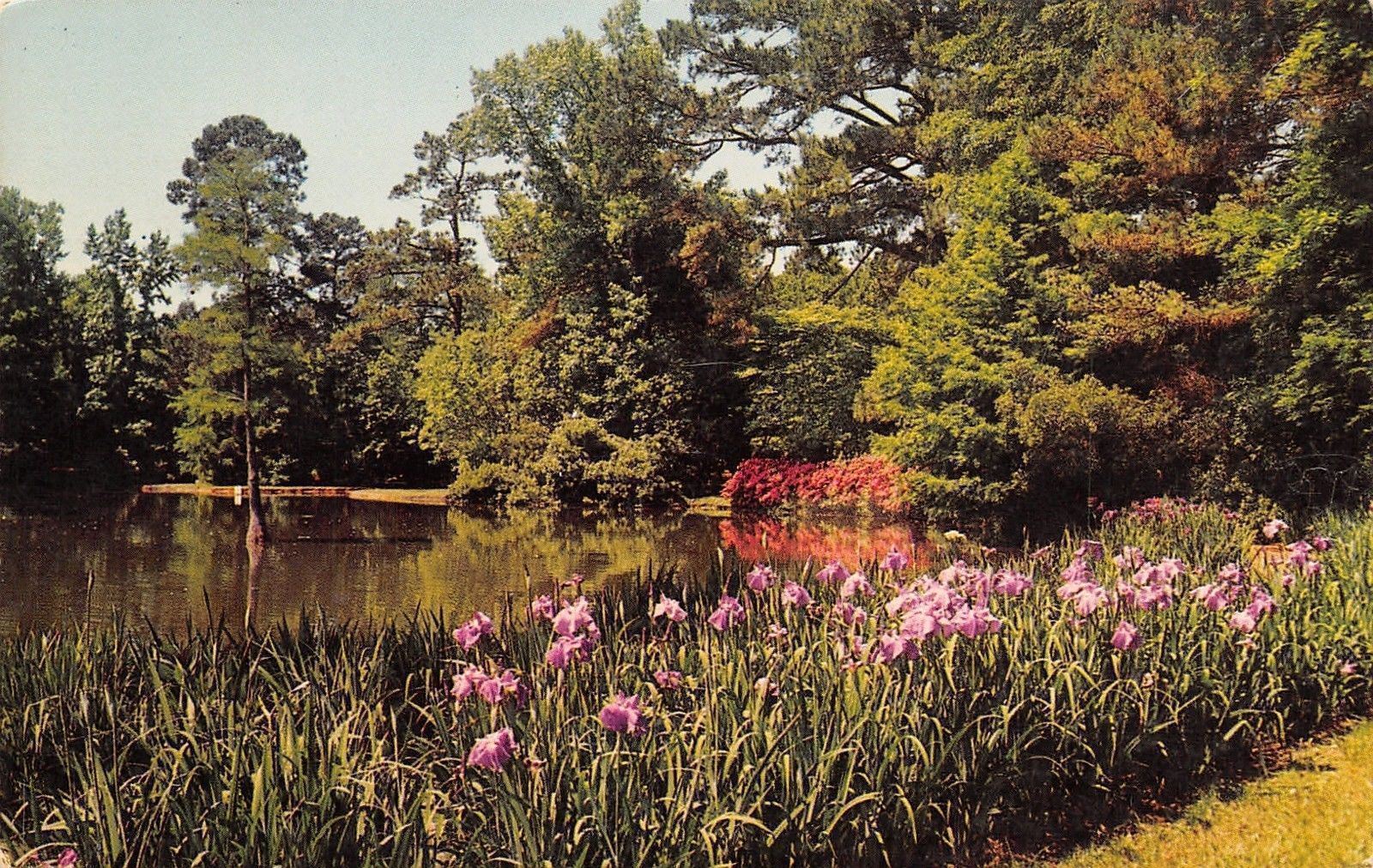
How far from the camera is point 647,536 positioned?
7.66m

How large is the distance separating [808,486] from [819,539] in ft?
3.33

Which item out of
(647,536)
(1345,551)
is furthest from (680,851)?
(647,536)

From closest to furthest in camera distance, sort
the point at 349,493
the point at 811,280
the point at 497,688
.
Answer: the point at 497,688
the point at 349,493
the point at 811,280

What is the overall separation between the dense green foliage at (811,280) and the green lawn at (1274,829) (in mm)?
1659

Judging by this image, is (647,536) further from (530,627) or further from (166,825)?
(166,825)

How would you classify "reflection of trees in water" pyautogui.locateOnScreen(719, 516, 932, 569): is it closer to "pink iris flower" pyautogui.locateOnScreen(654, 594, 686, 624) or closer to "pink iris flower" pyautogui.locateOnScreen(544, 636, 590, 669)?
"pink iris flower" pyautogui.locateOnScreen(654, 594, 686, 624)

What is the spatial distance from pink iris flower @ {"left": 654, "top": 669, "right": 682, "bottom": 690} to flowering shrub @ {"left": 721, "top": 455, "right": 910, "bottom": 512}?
4583 mm

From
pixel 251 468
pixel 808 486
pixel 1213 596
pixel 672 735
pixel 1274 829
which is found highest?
pixel 251 468

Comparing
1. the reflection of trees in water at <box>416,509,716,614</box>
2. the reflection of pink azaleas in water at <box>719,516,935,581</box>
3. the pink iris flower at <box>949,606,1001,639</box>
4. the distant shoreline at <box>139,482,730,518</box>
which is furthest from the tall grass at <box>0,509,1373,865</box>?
the reflection of pink azaleas in water at <box>719,516,935,581</box>

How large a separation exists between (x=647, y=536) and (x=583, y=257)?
2.29 meters

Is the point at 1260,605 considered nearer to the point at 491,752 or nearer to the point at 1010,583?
the point at 1010,583

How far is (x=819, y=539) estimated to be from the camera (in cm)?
740

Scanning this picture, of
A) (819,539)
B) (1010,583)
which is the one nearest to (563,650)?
(1010,583)

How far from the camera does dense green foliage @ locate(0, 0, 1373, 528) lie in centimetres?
445
